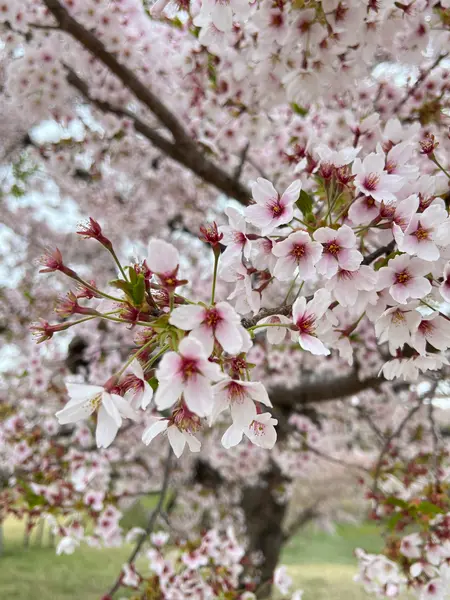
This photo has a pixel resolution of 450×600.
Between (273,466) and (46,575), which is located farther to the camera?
(46,575)

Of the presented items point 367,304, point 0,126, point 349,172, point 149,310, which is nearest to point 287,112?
point 349,172

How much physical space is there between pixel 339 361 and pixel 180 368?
346 cm

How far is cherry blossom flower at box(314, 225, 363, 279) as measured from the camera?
0.86m

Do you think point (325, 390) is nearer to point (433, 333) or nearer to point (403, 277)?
point (433, 333)

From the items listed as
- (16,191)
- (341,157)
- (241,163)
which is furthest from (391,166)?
(16,191)

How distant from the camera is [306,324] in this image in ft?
2.85

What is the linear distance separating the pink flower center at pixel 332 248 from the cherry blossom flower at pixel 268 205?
0.10 metres

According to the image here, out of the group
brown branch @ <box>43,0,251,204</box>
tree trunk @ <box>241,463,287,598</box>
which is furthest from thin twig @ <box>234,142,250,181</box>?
tree trunk @ <box>241,463,287,598</box>

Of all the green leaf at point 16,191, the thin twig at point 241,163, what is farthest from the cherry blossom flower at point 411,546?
the green leaf at point 16,191

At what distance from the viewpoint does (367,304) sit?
38.1 inches

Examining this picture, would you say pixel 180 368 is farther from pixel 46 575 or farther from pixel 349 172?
pixel 46 575

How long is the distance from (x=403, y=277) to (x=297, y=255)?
22cm

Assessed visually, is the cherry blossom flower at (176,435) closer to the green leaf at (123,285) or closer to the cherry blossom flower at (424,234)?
the green leaf at (123,285)

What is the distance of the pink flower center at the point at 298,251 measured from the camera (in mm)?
896
